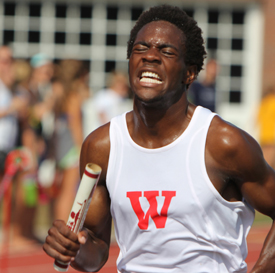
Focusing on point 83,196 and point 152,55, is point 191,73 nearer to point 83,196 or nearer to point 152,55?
point 152,55

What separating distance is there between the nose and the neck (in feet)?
0.71

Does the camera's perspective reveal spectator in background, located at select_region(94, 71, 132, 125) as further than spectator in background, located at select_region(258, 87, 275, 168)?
No

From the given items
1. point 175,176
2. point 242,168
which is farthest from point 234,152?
point 175,176

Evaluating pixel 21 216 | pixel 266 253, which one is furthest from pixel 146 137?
pixel 21 216

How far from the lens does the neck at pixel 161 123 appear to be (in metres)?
2.89

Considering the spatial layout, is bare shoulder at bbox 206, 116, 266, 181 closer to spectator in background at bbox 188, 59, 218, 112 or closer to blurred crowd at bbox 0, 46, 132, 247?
blurred crowd at bbox 0, 46, 132, 247

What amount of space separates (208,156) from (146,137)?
0.32 metres

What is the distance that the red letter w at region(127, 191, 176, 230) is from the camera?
272 centimetres

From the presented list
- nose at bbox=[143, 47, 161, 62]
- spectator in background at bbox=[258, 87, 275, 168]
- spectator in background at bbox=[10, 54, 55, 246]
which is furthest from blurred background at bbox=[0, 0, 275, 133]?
nose at bbox=[143, 47, 161, 62]

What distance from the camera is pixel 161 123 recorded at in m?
2.91

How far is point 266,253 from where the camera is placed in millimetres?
2783

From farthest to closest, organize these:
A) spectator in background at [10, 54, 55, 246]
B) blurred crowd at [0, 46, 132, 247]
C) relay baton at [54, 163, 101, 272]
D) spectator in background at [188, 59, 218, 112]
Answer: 1. spectator in background at [188, 59, 218, 112]
2. spectator in background at [10, 54, 55, 246]
3. blurred crowd at [0, 46, 132, 247]
4. relay baton at [54, 163, 101, 272]

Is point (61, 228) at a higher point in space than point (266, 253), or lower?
higher

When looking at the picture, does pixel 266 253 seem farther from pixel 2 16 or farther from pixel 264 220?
pixel 2 16
